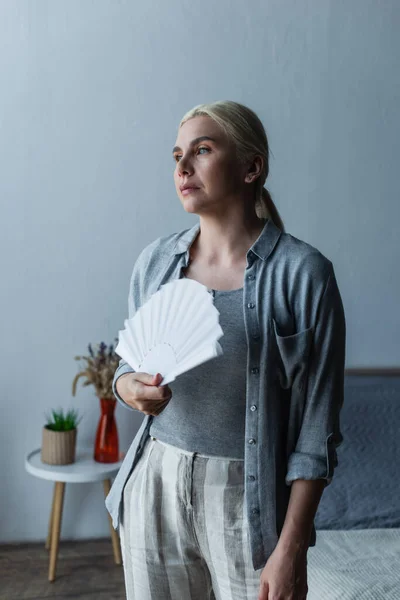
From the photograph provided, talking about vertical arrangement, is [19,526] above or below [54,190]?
below

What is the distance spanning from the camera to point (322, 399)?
1124 mm

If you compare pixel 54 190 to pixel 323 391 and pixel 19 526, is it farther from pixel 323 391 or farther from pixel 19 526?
pixel 323 391

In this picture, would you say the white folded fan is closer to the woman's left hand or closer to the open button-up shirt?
the open button-up shirt

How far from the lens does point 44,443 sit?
2.42 meters

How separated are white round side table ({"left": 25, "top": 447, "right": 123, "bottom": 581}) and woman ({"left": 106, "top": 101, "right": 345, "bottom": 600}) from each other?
1.15m

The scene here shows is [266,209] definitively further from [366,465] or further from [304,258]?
[366,465]

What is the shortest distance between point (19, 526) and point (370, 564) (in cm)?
144

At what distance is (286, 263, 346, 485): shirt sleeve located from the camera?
1.11m

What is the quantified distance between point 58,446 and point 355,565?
1105mm

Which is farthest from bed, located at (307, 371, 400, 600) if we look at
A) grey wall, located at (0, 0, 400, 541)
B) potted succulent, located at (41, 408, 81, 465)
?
potted succulent, located at (41, 408, 81, 465)

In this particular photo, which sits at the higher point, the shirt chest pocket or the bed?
the shirt chest pocket

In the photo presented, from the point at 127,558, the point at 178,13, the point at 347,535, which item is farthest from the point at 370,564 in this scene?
the point at 178,13

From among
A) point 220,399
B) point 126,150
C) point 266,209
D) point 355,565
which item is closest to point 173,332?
point 220,399

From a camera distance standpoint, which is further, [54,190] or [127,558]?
[54,190]
